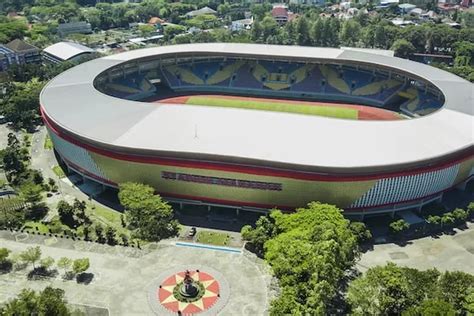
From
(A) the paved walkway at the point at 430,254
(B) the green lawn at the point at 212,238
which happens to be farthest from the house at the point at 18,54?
(A) the paved walkway at the point at 430,254

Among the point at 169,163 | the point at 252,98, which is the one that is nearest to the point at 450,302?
the point at 169,163

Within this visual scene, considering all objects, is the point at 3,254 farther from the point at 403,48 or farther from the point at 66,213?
the point at 403,48

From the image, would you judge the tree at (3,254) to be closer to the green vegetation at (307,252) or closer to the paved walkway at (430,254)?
the green vegetation at (307,252)

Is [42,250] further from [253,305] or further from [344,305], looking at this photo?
[344,305]

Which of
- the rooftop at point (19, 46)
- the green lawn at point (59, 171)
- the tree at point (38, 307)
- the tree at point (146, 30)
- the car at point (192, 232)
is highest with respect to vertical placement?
the tree at point (38, 307)

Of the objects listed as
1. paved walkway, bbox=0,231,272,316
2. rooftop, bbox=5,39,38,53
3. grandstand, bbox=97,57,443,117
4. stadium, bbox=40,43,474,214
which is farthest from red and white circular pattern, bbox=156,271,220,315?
rooftop, bbox=5,39,38,53

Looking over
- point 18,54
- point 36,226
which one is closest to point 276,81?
point 36,226
